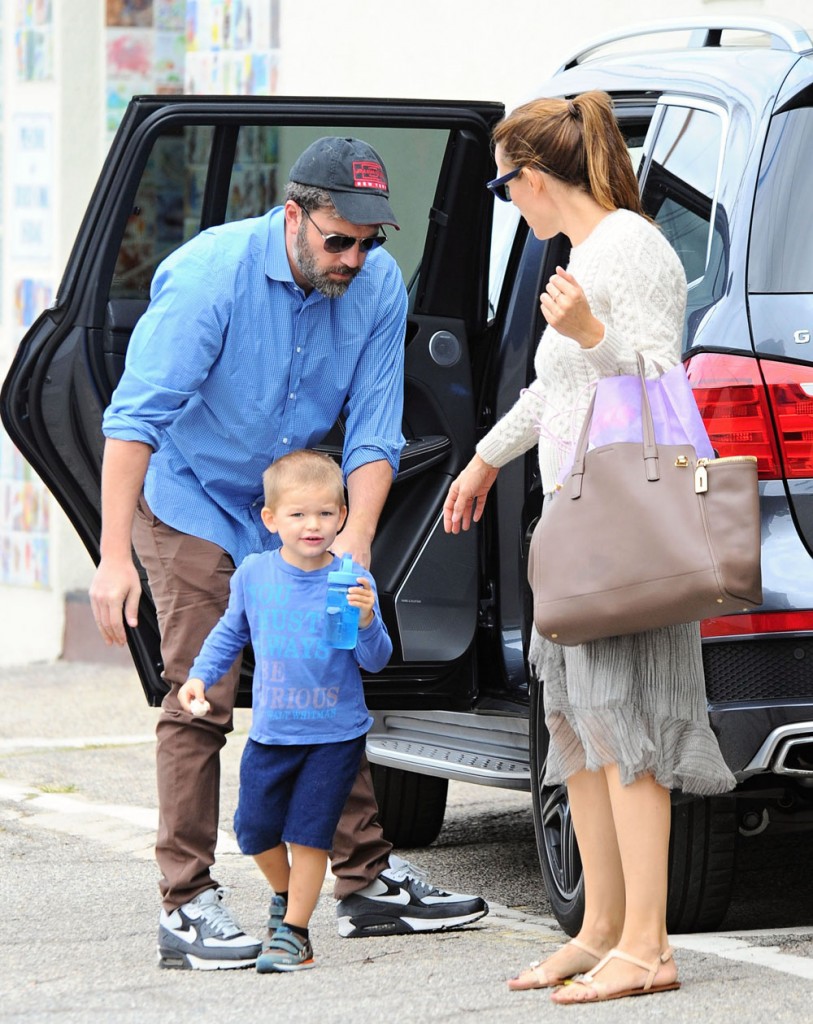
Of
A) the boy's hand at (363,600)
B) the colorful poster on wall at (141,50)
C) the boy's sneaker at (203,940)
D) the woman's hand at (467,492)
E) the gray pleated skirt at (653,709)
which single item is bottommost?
the boy's sneaker at (203,940)

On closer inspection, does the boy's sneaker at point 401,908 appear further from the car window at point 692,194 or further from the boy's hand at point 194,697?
the car window at point 692,194

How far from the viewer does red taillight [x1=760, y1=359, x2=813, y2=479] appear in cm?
380

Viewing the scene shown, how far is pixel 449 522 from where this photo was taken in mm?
4254

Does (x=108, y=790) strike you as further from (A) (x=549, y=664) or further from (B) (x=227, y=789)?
(A) (x=549, y=664)

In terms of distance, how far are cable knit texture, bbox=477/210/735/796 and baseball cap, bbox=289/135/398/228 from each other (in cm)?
54

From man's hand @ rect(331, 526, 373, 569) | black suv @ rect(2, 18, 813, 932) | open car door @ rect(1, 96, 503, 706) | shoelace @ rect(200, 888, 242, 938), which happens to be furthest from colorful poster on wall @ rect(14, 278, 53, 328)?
shoelace @ rect(200, 888, 242, 938)

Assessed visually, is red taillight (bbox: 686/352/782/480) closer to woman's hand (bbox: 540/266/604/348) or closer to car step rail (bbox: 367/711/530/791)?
woman's hand (bbox: 540/266/604/348)

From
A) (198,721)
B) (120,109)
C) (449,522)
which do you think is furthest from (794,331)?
(120,109)

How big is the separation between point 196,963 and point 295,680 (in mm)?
632

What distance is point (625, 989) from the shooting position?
3.65m

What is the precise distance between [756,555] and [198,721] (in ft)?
4.51

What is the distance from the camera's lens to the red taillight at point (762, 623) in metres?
3.77

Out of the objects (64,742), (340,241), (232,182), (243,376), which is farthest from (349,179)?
(232,182)

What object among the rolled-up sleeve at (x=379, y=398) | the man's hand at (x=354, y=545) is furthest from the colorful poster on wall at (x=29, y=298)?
the man's hand at (x=354, y=545)
